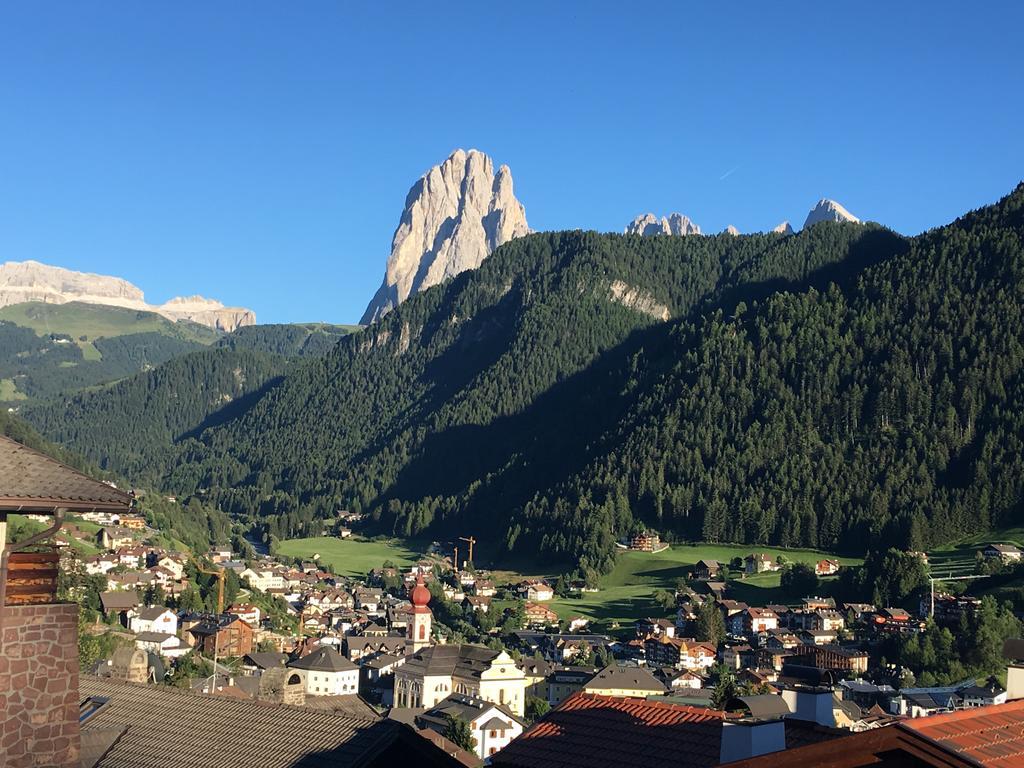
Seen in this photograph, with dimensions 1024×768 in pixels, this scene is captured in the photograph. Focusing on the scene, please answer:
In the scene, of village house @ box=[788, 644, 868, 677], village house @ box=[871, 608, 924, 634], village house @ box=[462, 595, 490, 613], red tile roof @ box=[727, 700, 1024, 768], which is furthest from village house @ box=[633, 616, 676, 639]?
red tile roof @ box=[727, 700, 1024, 768]

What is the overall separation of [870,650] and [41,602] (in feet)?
391

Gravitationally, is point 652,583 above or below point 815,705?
below

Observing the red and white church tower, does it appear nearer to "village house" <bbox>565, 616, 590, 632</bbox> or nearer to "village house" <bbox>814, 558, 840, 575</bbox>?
"village house" <bbox>565, 616, 590, 632</bbox>

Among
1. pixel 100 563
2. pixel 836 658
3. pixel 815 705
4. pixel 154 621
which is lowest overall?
pixel 154 621

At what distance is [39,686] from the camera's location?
1134 centimetres

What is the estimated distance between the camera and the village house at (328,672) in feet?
341

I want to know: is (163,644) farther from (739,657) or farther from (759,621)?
(759,621)

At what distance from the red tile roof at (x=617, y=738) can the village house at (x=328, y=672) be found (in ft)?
294

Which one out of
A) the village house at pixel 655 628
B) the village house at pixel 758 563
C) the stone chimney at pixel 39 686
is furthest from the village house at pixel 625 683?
the stone chimney at pixel 39 686

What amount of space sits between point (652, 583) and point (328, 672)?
7837 centimetres

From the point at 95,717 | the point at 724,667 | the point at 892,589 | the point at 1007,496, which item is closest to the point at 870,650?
the point at 724,667

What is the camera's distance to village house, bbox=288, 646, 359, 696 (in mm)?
104062

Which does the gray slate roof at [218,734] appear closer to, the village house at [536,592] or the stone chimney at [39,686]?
the stone chimney at [39,686]

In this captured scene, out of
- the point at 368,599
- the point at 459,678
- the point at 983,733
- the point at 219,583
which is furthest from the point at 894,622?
the point at 983,733
